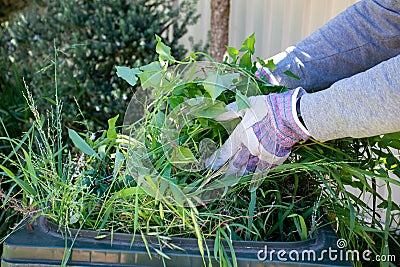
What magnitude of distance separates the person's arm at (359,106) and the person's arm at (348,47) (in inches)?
14.3

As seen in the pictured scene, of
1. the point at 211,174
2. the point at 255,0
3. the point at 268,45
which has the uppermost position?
the point at 255,0

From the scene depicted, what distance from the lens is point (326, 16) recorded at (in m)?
2.90

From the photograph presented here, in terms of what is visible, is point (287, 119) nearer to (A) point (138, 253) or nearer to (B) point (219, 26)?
(A) point (138, 253)

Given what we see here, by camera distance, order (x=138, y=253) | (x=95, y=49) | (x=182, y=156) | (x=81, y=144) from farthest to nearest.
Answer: (x=95, y=49) → (x=81, y=144) → (x=182, y=156) → (x=138, y=253)

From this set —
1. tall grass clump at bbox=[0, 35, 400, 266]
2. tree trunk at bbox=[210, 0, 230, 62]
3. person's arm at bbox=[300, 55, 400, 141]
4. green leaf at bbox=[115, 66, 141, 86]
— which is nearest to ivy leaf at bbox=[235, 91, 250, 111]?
tall grass clump at bbox=[0, 35, 400, 266]

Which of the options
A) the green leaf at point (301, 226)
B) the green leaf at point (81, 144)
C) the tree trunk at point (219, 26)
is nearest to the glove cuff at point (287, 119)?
the green leaf at point (301, 226)

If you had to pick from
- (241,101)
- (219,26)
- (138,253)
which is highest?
(219,26)

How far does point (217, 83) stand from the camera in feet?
3.37

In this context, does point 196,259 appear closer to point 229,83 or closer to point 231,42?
point 229,83

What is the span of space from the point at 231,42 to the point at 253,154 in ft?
8.07

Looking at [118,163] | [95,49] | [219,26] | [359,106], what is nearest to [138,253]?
[118,163]

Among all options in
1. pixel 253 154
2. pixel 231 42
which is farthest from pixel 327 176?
pixel 231 42

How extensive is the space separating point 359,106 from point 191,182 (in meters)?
0.35

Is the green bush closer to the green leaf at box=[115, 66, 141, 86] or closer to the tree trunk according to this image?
the tree trunk
